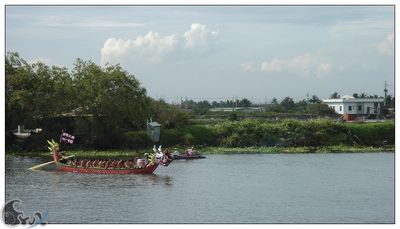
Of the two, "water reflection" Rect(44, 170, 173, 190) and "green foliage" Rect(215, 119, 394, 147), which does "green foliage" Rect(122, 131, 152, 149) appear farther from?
"water reflection" Rect(44, 170, 173, 190)

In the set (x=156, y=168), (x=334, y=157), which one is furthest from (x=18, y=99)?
(x=334, y=157)

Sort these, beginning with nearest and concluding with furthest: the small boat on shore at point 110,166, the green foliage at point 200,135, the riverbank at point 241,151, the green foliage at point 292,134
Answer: the small boat on shore at point 110,166
the riverbank at point 241,151
the green foliage at point 200,135
the green foliage at point 292,134

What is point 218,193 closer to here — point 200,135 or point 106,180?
point 106,180

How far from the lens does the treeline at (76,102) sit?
44431 mm

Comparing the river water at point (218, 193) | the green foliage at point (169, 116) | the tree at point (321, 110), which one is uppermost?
the tree at point (321, 110)

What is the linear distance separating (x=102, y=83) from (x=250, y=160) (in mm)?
10688

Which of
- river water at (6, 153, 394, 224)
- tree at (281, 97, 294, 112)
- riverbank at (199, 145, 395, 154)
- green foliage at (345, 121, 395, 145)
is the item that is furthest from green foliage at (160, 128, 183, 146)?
tree at (281, 97, 294, 112)

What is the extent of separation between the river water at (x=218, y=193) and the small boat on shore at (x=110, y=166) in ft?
1.79

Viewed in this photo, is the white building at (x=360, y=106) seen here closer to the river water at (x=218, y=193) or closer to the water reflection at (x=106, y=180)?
the river water at (x=218, y=193)

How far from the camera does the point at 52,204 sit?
2528 centimetres

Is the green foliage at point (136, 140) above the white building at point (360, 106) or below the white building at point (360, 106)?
below

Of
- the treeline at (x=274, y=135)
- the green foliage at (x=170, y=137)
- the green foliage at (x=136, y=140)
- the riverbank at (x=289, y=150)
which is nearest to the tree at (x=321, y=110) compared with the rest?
the treeline at (x=274, y=135)

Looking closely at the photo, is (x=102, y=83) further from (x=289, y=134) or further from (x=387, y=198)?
(x=387, y=198)

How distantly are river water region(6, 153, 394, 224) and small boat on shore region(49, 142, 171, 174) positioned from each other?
1.79 ft
